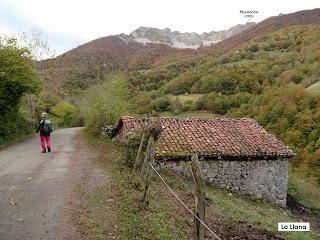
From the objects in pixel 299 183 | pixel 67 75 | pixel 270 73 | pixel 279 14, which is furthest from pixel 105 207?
pixel 279 14

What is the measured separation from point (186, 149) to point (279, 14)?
4283 inches

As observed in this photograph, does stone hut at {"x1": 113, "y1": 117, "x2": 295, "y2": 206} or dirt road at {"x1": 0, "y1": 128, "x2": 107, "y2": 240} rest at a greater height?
dirt road at {"x1": 0, "y1": 128, "x2": 107, "y2": 240}

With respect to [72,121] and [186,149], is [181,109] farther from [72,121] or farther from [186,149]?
[186,149]

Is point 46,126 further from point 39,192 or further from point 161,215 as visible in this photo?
point 161,215

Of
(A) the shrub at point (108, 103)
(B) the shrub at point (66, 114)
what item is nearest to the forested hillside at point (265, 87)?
(B) the shrub at point (66, 114)

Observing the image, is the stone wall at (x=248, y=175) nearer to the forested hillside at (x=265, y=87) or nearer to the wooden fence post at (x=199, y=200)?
the forested hillside at (x=265, y=87)

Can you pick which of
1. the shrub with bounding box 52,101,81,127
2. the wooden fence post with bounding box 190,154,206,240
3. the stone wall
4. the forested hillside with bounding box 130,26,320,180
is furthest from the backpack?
the shrub with bounding box 52,101,81,127

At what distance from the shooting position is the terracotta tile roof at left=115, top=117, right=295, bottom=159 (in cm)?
1942

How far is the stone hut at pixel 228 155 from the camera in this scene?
62.8ft

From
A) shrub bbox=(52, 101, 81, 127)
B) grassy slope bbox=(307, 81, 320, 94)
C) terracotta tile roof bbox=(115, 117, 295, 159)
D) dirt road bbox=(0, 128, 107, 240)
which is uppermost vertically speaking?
dirt road bbox=(0, 128, 107, 240)

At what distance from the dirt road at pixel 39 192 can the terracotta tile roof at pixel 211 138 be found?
420 centimetres

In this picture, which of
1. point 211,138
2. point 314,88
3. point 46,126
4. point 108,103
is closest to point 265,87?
point 314,88

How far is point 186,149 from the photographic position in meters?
19.4

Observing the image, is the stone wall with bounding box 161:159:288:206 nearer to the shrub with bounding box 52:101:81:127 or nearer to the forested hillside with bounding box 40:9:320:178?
the forested hillside with bounding box 40:9:320:178
